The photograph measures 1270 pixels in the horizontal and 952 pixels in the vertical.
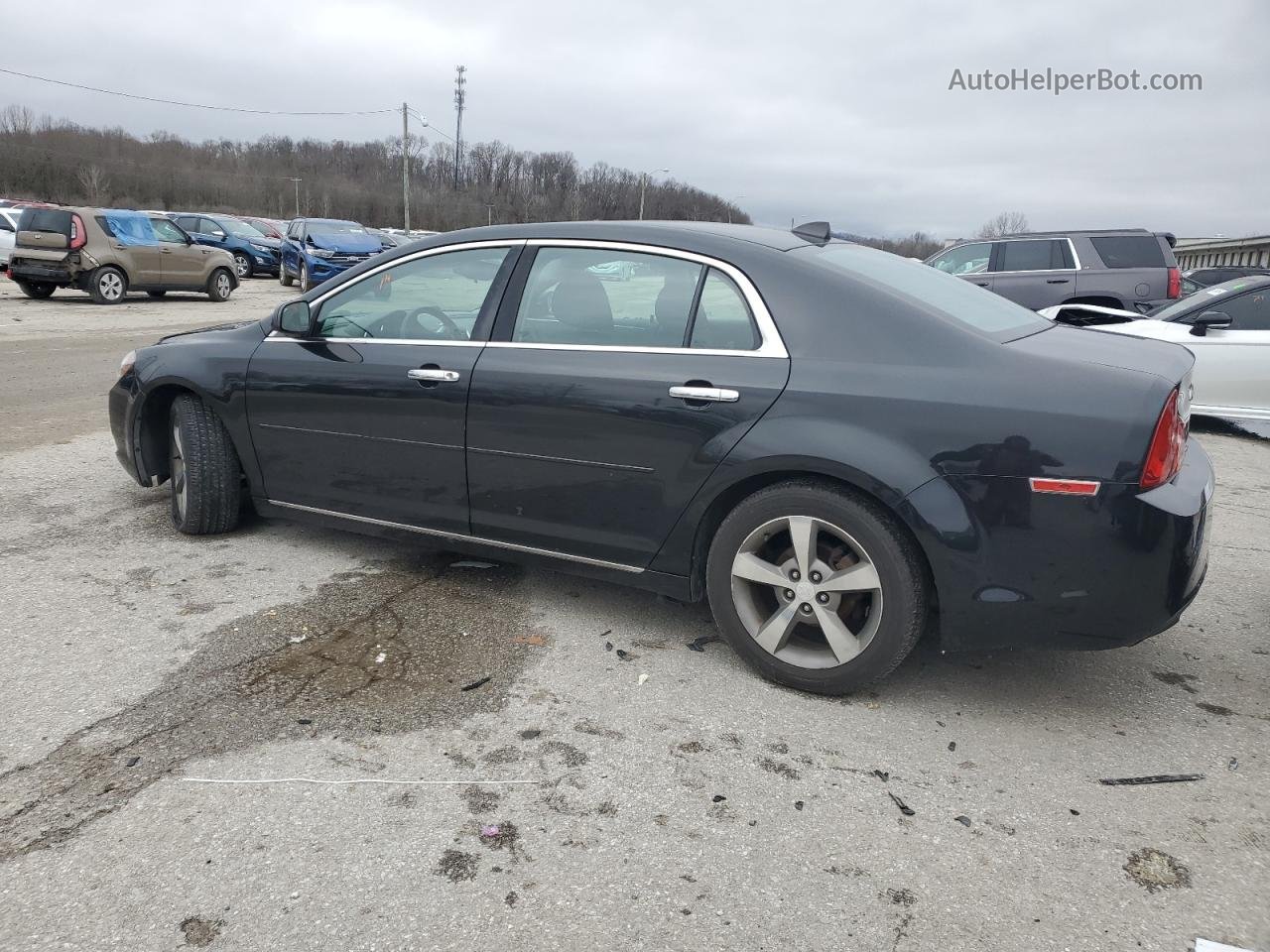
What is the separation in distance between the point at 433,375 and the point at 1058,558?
2454mm

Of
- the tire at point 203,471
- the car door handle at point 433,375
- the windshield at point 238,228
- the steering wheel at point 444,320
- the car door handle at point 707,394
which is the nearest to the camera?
the car door handle at point 707,394

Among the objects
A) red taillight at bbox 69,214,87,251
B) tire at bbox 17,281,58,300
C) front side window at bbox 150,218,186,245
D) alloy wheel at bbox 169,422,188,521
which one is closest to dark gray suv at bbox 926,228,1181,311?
alloy wheel at bbox 169,422,188,521

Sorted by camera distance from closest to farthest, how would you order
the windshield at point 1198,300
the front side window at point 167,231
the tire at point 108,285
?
the windshield at point 1198,300, the tire at point 108,285, the front side window at point 167,231

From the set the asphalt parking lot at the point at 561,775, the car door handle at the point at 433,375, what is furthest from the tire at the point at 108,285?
the car door handle at the point at 433,375

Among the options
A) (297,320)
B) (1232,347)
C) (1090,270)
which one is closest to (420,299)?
(297,320)

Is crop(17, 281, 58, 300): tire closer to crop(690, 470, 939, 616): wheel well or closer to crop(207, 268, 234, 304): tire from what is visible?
crop(207, 268, 234, 304): tire

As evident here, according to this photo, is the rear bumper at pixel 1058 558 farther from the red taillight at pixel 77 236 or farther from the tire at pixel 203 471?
the red taillight at pixel 77 236

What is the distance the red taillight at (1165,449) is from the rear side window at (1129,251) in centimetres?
1143

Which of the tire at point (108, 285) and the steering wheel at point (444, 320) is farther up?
the steering wheel at point (444, 320)

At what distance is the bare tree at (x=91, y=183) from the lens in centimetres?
7256

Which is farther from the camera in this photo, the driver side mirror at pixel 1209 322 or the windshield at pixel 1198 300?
the windshield at pixel 1198 300

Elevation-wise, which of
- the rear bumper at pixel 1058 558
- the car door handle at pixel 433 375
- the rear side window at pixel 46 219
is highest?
the rear side window at pixel 46 219

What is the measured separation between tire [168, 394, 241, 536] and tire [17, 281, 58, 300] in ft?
53.1

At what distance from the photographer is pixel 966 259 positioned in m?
14.2
